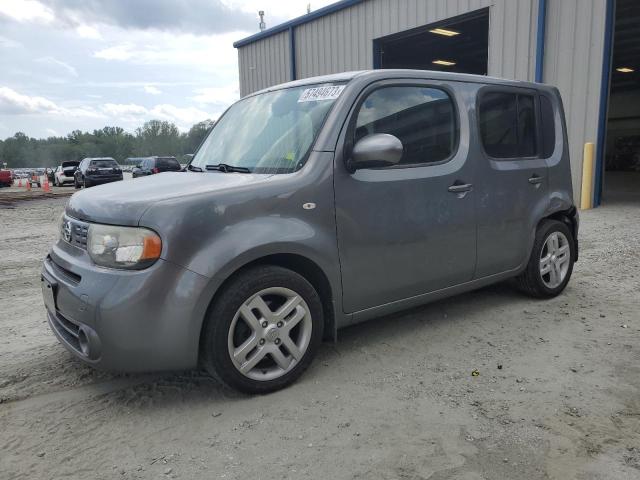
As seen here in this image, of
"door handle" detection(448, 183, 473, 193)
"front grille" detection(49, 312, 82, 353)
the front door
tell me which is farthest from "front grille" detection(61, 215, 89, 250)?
"door handle" detection(448, 183, 473, 193)

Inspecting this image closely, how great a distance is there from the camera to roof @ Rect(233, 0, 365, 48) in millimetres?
14639

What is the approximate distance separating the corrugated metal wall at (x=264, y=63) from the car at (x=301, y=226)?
45.4 feet

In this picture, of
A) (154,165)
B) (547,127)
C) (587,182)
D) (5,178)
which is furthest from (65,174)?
(547,127)

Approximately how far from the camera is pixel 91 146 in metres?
97.6

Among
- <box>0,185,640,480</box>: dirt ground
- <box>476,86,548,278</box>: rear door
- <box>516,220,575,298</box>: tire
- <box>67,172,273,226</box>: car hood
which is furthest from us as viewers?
<box>516,220,575,298</box>: tire

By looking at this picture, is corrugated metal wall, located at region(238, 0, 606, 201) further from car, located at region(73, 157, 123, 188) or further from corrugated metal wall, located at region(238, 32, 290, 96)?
car, located at region(73, 157, 123, 188)

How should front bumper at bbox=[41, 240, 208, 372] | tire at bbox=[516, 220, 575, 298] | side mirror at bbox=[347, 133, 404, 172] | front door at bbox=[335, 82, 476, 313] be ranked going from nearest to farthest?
1. front bumper at bbox=[41, 240, 208, 372]
2. side mirror at bbox=[347, 133, 404, 172]
3. front door at bbox=[335, 82, 476, 313]
4. tire at bbox=[516, 220, 575, 298]

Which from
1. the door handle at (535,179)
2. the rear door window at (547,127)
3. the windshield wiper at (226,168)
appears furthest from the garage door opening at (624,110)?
the windshield wiper at (226,168)

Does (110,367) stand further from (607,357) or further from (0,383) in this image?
(607,357)

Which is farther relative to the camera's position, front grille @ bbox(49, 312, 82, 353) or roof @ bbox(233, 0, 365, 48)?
roof @ bbox(233, 0, 365, 48)

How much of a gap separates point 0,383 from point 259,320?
170cm

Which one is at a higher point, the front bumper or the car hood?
the car hood

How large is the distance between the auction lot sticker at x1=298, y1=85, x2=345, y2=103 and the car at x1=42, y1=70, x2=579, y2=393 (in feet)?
0.04

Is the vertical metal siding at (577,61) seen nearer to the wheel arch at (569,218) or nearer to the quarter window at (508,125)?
the wheel arch at (569,218)
